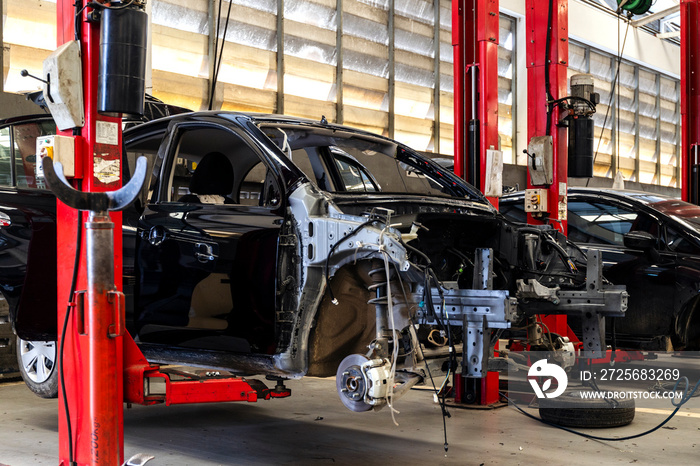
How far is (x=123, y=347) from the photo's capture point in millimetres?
3848

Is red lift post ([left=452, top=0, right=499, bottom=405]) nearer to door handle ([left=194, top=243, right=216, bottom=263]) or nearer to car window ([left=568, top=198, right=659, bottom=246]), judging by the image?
car window ([left=568, top=198, right=659, bottom=246])

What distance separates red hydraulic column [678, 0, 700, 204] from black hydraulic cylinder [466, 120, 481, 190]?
5.15 m

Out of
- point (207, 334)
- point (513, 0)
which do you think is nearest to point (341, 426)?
point (207, 334)

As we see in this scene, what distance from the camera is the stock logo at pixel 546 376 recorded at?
4883mm

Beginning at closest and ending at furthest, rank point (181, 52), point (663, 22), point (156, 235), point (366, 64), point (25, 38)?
point (156, 235), point (25, 38), point (181, 52), point (366, 64), point (663, 22)

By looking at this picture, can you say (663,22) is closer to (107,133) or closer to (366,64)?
(366,64)

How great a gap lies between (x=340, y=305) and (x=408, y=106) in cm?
926

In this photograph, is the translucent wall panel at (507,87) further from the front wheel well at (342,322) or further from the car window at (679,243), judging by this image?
the front wheel well at (342,322)

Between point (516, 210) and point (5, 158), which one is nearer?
point (5, 158)

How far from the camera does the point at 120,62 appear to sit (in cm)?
356

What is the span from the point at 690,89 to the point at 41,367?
8.97m

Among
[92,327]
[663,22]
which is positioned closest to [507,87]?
[663,22]

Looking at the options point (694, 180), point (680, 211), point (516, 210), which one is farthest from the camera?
point (694, 180)

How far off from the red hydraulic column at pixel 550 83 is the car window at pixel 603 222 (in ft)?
0.90
